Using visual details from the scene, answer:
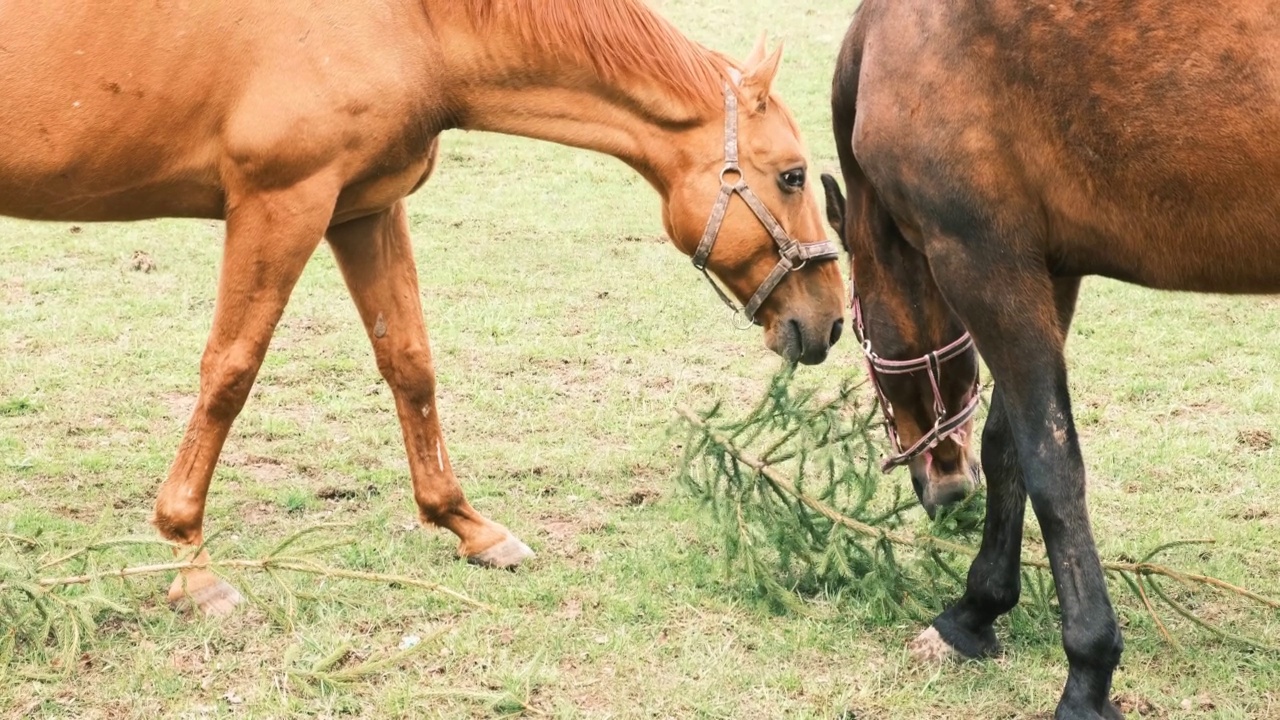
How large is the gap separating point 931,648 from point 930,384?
84 centimetres

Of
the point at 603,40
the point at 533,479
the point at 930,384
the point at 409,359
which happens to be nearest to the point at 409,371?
the point at 409,359

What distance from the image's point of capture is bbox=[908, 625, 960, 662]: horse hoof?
12.3 ft

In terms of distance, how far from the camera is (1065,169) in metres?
3.11

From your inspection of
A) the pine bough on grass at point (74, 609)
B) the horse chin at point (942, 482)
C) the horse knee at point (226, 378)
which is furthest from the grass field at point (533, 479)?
the horse knee at point (226, 378)

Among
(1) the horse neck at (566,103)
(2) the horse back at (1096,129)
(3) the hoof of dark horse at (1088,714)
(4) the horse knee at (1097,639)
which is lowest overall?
(3) the hoof of dark horse at (1088,714)

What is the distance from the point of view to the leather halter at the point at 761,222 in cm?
418

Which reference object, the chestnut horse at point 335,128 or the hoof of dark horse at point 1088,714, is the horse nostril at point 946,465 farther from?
the hoof of dark horse at point 1088,714

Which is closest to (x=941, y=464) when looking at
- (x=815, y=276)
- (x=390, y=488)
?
(x=815, y=276)

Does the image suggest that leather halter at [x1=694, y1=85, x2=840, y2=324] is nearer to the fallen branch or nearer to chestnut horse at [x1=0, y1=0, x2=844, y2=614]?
chestnut horse at [x1=0, y1=0, x2=844, y2=614]

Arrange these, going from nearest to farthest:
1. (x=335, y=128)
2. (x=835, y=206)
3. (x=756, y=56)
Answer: (x=335, y=128) < (x=835, y=206) < (x=756, y=56)

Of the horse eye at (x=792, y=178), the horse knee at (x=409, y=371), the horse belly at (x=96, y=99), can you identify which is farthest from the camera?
the horse knee at (x=409, y=371)

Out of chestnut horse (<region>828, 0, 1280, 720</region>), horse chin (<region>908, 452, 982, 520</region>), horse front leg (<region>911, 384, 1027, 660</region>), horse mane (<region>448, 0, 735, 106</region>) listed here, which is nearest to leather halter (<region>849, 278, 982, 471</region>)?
horse chin (<region>908, 452, 982, 520</region>)

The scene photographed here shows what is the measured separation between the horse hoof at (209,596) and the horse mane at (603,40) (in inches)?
77.5

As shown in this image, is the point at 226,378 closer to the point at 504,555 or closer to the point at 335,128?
the point at 335,128
